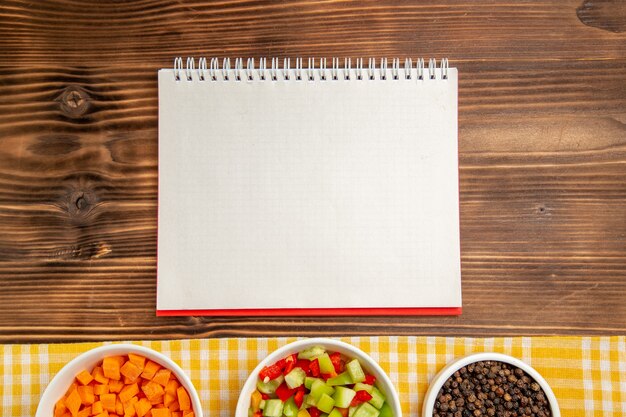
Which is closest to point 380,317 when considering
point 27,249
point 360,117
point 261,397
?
point 261,397

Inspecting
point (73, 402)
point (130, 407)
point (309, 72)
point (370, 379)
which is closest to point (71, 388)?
point (73, 402)

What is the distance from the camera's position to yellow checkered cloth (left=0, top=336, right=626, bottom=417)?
4.07ft

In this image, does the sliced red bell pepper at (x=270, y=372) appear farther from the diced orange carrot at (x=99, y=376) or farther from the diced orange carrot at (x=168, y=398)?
the diced orange carrot at (x=99, y=376)

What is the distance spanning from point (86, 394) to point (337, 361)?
0.55m

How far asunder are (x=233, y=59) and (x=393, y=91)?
39 centimetres

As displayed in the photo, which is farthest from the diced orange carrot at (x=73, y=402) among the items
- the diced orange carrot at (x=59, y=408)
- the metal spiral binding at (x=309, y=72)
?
the metal spiral binding at (x=309, y=72)

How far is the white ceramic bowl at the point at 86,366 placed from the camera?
3.74ft

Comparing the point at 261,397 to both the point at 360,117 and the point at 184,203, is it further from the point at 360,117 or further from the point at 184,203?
the point at 360,117

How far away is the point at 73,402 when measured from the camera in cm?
117

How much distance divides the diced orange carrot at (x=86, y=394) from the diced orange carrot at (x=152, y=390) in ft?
0.38

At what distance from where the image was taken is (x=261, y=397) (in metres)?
1.18

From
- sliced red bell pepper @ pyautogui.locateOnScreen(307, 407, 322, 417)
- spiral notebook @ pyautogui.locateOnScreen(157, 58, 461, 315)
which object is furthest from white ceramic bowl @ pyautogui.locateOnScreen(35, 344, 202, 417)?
sliced red bell pepper @ pyautogui.locateOnScreen(307, 407, 322, 417)

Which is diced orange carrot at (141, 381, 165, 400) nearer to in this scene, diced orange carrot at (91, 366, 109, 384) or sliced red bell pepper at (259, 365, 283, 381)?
diced orange carrot at (91, 366, 109, 384)

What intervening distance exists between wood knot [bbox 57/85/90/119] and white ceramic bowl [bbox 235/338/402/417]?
0.73 meters
